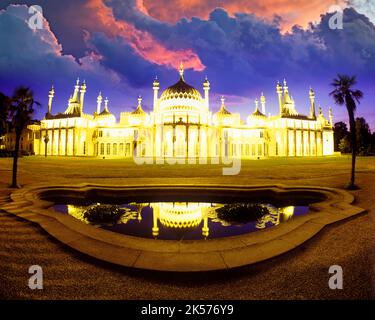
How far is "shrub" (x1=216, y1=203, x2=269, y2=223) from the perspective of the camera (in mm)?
7079

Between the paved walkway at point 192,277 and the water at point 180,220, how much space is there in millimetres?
2164

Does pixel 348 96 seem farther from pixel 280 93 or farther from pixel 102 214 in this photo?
pixel 280 93

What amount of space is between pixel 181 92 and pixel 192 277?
5751 cm

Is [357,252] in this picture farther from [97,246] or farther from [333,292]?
[97,246]

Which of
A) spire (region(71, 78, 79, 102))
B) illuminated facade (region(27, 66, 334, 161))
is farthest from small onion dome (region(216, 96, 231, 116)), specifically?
spire (region(71, 78, 79, 102))

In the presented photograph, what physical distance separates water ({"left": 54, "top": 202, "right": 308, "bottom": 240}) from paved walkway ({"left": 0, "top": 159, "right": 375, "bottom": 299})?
2.16 meters

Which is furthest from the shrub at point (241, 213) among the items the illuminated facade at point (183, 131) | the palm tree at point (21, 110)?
the illuminated facade at point (183, 131)

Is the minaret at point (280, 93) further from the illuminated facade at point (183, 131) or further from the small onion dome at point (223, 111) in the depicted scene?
the small onion dome at point (223, 111)

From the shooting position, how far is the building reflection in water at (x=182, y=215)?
6605 millimetres

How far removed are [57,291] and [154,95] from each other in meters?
63.4

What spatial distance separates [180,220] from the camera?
7.22 meters

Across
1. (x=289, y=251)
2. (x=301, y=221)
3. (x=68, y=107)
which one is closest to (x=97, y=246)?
(x=289, y=251)

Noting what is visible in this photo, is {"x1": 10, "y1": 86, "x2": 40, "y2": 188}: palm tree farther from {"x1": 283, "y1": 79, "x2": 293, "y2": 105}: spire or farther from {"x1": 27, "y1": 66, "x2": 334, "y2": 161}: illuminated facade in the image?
{"x1": 283, "y1": 79, "x2": 293, "y2": 105}: spire

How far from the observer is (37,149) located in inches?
2837
